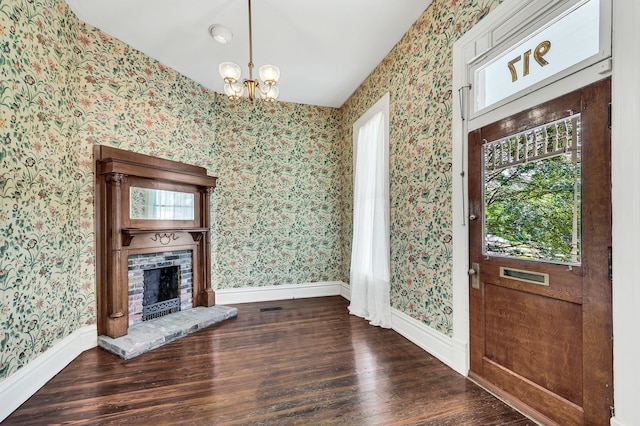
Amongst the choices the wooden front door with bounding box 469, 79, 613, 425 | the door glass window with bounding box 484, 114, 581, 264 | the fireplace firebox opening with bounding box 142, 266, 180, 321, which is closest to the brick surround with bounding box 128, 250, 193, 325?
the fireplace firebox opening with bounding box 142, 266, 180, 321

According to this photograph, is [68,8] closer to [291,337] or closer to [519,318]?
[291,337]

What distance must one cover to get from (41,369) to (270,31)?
3.55m

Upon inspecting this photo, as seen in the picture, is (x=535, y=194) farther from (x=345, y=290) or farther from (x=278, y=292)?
(x=278, y=292)

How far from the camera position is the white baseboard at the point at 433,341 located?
2293mm

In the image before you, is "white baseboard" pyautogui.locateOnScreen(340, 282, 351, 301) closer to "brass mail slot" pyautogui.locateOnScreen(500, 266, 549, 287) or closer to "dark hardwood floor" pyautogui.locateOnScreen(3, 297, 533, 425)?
"dark hardwood floor" pyautogui.locateOnScreen(3, 297, 533, 425)

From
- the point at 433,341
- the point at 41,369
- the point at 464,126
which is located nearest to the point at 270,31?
the point at 464,126

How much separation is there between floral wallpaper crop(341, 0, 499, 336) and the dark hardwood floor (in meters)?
0.56

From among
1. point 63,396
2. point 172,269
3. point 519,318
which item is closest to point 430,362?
point 519,318

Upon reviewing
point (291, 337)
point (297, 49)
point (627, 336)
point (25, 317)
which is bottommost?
point (291, 337)

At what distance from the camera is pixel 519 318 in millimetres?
1884

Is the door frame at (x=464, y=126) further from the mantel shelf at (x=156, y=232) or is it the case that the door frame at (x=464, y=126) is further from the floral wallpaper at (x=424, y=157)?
the mantel shelf at (x=156, y=232)

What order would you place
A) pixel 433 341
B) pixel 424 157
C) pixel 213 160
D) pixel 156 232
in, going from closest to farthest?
pixel 433 341 → pixel 424 157 → pixel 156 232 → pixel 213 160

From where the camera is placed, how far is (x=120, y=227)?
3020 mm

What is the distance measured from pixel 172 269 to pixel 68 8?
9.44ft
